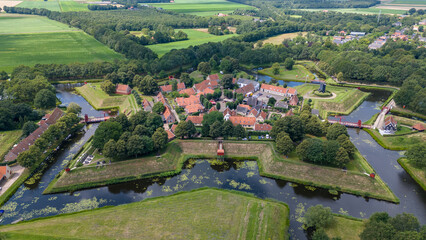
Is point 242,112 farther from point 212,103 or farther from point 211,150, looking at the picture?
point 211,150

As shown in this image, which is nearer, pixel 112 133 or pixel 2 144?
pixel 112 133

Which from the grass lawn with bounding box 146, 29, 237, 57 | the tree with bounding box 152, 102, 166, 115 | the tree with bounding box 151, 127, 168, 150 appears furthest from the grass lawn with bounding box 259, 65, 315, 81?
the tree with bounding box 151, 127, 168, 150

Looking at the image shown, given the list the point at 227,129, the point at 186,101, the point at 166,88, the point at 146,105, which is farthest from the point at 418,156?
the point at 166,88

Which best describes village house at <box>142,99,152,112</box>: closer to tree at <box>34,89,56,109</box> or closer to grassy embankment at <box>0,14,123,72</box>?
tree at <box>34,89,56,109</box>

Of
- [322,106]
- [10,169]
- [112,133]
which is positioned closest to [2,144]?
[10,169]

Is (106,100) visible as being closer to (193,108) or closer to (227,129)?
(193,108)

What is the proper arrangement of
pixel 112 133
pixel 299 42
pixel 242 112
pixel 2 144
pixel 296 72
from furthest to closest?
pixel 299 42 → pixel 296 72 → pixel 242 112 → pixel 2 144 → pixel 112 133

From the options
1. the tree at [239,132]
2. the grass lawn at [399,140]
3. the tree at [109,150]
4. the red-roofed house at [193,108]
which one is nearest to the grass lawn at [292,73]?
the red-roofed house at [193,108]
